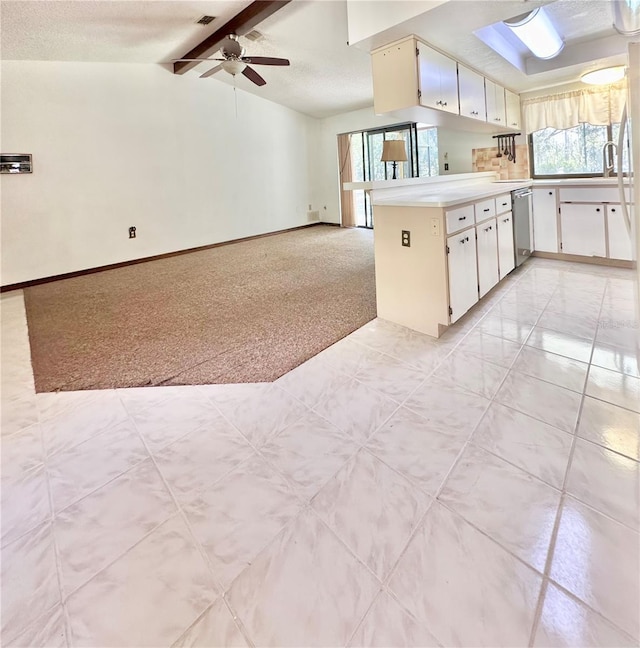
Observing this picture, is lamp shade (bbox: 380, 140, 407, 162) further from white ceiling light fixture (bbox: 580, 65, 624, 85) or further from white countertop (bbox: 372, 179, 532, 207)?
white ceiling light fixture (bbox: 580, 65, 624, 85)

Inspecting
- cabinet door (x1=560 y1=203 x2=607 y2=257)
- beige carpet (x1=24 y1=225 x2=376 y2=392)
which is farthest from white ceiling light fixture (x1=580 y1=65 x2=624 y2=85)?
beige carpet (x1=24 y1=225 x2=376 y2=392)

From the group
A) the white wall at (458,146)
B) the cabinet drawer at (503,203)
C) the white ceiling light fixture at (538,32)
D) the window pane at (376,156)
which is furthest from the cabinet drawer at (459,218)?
the window pane at (376,156)

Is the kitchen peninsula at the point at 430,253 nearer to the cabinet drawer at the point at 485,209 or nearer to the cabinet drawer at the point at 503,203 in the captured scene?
the cabinet drawer at the point at 485,209

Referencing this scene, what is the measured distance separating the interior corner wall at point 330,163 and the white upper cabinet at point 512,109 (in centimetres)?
386

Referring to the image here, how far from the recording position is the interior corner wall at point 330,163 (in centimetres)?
842

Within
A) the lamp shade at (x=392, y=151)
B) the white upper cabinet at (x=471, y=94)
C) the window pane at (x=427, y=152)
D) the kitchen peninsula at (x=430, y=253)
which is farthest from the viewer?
the window pane at (x=427, y=152)

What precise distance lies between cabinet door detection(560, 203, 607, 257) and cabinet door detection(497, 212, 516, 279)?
3.05 feet

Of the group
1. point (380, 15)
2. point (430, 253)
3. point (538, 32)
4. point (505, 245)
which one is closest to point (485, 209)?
point (505, 245)

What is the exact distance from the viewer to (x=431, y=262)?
103 inches

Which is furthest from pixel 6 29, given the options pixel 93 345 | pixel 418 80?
pixel 418 80

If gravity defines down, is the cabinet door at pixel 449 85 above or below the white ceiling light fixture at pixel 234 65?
below

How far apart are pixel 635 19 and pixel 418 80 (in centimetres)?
132

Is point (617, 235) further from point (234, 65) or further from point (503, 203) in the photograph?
point (234, 65)

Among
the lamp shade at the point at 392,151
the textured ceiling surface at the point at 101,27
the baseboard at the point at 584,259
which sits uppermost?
the textured ceiling surface at the point at 101,27
